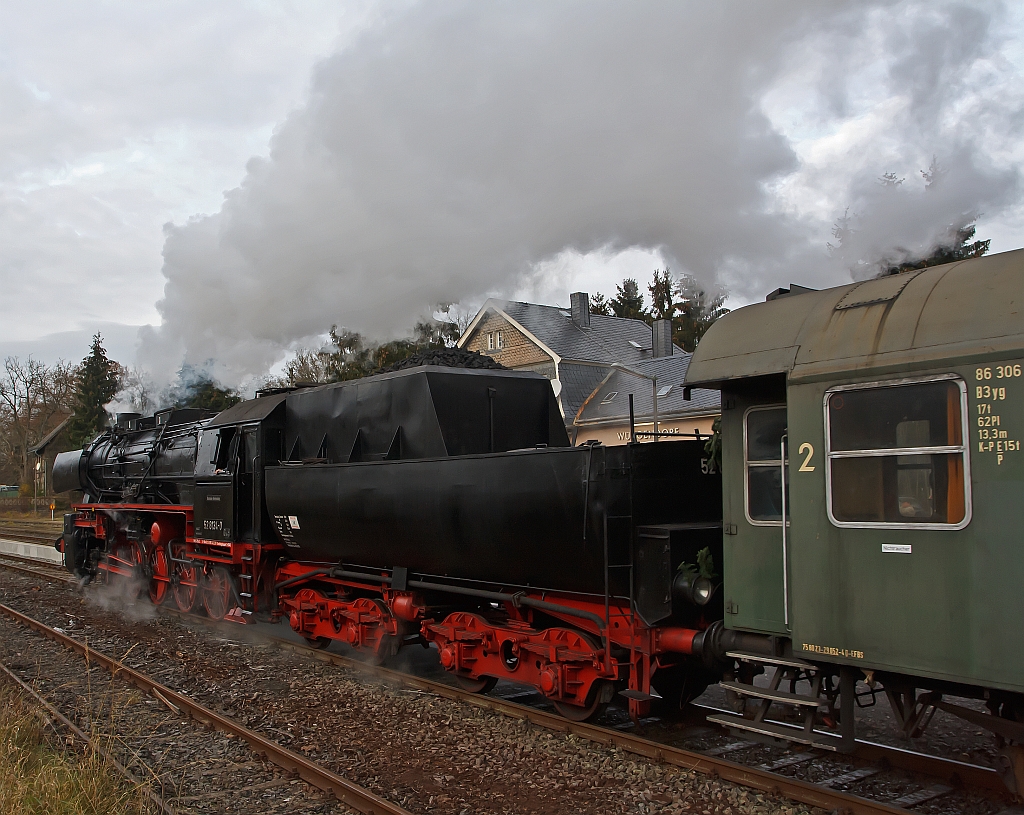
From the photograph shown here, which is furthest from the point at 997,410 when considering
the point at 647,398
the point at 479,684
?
the point at 647,398

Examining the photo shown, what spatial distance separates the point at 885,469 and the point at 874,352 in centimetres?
61

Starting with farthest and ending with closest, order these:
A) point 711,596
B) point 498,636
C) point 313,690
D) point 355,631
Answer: point 355,631 → point 313,690 → point 498,636 → point 711,596

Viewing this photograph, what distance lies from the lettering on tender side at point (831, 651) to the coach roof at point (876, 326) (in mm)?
1469

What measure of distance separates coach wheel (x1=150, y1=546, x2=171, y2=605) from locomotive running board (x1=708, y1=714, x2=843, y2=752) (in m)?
10.1

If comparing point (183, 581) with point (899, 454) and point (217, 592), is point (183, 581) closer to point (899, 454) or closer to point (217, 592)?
point (217, 592)

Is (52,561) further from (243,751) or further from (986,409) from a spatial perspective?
(986,409)

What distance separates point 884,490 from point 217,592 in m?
9.29

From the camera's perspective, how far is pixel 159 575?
1298 cm

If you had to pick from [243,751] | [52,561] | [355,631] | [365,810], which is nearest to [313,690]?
[355,631]

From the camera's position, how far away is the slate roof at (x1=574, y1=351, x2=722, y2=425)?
18.1 metres

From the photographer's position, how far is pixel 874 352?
14.1ft

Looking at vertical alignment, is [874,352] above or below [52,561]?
above

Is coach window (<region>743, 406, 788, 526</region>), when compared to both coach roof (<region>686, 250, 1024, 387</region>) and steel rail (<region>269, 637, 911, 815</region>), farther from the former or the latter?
steel rail (<region>269, 637, 911, 815</region>)

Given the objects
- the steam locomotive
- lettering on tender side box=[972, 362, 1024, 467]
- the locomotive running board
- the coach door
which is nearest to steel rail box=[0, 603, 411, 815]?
the steam locomotive
